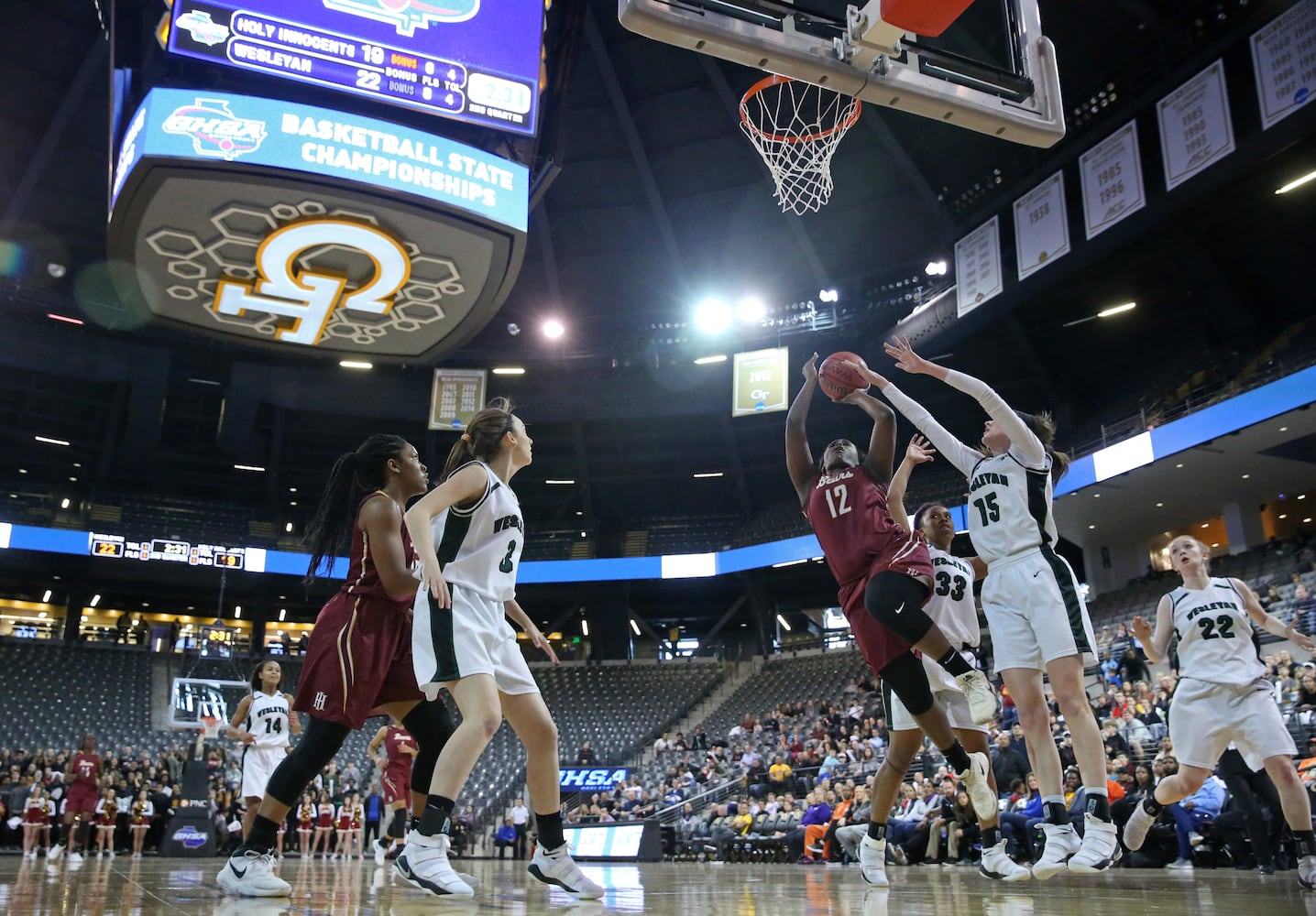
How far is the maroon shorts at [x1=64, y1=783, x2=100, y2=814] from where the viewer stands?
14633 mm

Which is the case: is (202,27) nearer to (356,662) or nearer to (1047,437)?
(356,662)

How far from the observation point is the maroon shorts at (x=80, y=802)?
14.6 m

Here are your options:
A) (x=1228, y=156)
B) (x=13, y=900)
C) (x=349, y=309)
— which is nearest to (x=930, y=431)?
(x=13, y=900)

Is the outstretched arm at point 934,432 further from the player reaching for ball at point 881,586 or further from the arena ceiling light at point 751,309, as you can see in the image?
the arena ceiling light at point 751,309

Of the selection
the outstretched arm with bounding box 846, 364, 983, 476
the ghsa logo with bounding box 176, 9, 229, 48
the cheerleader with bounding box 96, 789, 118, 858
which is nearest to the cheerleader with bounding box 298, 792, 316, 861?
the cheerleader with bounding box 96, 789, 118, 858

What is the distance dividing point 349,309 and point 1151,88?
14.2 m

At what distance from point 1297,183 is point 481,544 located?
719 inches

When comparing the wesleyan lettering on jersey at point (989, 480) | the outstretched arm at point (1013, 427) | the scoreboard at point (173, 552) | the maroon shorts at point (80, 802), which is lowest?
the maroon shorts at point (80, 802)

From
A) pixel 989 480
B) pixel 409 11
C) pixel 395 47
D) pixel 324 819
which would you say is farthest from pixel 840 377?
pixel 324 819

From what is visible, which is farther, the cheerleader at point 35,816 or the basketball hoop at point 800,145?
the cheerleader at point 35,816

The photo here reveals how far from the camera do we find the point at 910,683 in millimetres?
4660

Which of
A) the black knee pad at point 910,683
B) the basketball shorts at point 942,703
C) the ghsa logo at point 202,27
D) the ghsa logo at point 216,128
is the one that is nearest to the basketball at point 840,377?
the black knee pad at point 910,683

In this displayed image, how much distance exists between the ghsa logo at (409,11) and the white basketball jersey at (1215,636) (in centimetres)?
1230

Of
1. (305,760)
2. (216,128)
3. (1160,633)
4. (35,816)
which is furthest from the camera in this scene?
(35,816)
